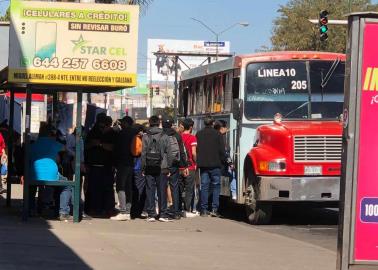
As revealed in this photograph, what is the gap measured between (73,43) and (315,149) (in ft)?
15.3

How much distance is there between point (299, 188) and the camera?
510 inches

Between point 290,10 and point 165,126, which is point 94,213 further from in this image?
point 290,10

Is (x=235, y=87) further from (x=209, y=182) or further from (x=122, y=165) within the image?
(x=122, y=165)

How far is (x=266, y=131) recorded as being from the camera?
531 inches

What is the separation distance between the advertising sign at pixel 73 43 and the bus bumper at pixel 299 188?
10.5 feet

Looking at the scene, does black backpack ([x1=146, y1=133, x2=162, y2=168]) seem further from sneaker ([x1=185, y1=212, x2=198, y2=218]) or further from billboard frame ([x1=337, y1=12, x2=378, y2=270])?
billboard frame ([x1=337, y1=12, x2=378, y2=270])

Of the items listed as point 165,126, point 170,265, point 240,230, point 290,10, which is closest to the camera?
point 170,265

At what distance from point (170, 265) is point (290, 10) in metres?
47.2

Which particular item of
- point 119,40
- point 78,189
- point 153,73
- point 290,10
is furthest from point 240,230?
point 153,73

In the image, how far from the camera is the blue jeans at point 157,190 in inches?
518

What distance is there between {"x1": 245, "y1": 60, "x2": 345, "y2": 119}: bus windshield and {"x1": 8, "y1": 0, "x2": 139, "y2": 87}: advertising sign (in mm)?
3169

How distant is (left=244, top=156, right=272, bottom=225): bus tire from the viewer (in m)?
13.6

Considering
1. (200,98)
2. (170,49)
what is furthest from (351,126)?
(170,49)

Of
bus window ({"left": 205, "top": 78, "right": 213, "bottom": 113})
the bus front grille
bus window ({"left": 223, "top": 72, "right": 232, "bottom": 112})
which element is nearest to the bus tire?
the bus front grille
